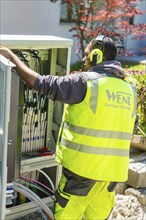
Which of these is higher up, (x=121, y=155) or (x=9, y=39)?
(x=9, y=39)

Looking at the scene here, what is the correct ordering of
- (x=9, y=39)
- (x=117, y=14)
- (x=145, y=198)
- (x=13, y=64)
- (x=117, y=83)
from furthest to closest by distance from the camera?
(x=117, y=14), (x=145, y=198), (x=9, y=39), (x=117, y=83), (x=13, y=64)

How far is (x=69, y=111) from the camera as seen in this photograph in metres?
2.70

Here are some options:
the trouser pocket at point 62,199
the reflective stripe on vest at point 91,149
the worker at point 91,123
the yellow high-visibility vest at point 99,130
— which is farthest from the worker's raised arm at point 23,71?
the trouser pocket at point 62,199

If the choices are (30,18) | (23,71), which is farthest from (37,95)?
(30,18)

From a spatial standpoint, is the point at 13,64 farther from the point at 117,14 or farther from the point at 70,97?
the point at 117,14

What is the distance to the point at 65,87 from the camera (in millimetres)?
2543

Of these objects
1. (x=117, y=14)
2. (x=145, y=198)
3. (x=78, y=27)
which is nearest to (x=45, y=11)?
(x=78, y=27)

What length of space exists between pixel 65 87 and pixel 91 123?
0.30 m

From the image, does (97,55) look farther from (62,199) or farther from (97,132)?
(62,199)

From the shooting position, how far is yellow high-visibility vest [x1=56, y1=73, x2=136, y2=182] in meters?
2.59

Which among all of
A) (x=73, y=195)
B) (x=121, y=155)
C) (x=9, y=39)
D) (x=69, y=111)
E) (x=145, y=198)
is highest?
(x=9, y=39)

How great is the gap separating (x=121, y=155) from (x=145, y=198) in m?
1.39

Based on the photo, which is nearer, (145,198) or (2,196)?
(2,196)

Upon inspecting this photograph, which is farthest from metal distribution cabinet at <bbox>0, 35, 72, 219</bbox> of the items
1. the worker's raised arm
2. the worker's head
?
the worker's head
